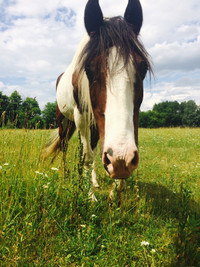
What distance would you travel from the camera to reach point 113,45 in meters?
2.02

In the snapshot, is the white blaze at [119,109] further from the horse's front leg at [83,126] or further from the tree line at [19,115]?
the tree line at [19,115]

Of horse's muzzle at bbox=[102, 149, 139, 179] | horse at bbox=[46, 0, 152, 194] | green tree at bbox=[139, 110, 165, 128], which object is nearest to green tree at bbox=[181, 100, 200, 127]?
green tree at bbox=[139, 110, 165, 128]

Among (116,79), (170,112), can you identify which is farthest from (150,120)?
(116,79)

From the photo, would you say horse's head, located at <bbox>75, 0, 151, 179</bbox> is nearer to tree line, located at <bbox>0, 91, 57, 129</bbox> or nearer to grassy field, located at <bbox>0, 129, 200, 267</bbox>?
grassy field, located at <bbox>0, 129, 200, 267</bbox>

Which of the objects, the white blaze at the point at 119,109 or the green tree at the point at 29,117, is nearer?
the white blaze at the point at 119,109

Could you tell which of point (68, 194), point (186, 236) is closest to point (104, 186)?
point (68, 194)

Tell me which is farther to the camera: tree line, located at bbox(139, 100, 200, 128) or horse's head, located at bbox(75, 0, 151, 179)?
tree line, located at bbox(139, 100, 200, 128)

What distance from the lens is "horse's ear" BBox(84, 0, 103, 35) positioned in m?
2.27

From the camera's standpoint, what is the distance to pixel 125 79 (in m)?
1.80

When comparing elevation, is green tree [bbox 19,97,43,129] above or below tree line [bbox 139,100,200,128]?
below

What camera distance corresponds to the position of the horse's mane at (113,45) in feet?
6.43

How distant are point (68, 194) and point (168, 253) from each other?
4.10 feet

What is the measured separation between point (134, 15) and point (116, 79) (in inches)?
48.9

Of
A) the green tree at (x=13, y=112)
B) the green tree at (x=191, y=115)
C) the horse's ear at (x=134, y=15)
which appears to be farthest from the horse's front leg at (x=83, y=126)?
the green tree at (x=191, y=115)
